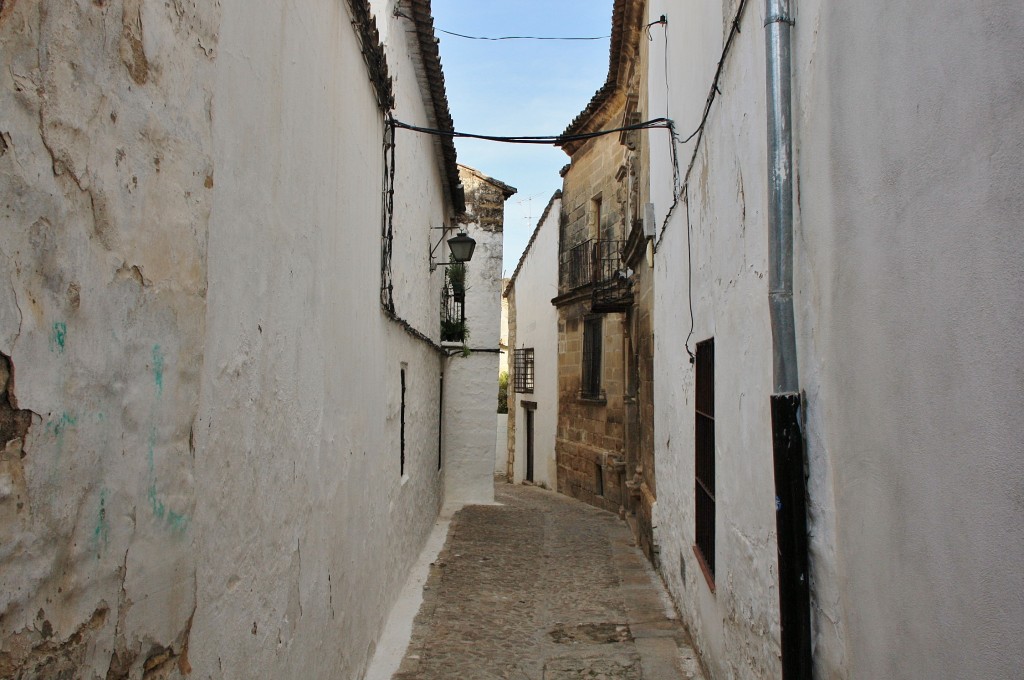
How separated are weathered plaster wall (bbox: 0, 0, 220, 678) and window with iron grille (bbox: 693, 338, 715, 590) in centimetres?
332

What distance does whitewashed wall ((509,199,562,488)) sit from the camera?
18.3m

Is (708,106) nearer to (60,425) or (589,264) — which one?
(60,425)

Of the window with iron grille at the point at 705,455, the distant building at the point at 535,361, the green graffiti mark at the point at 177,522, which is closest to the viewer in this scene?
the green graffiti mark at the point at 177,522

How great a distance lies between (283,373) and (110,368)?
144 cm

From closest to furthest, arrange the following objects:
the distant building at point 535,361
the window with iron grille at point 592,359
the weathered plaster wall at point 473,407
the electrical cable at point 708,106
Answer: the electrical cable at point 708,106, the weathered plaster wall at point 473,407, the window with iron grille at point 592,359, the distant building at point 535,361

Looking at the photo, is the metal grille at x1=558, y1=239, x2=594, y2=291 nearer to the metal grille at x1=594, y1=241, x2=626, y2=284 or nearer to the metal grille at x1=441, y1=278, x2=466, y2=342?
the metal grille at x1=594, y1=241, x2=626, y2=284

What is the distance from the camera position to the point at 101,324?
177 centimetres

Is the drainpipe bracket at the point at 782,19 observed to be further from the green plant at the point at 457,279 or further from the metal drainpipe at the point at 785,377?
the green plant at the point at 457,279

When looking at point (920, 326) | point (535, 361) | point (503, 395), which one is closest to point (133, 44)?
point (920, 326)

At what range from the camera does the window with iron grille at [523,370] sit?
67.2ft

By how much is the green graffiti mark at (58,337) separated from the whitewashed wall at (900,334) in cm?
182

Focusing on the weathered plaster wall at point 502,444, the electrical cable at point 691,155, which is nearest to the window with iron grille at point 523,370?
the weathered plaster wall at point 502,444

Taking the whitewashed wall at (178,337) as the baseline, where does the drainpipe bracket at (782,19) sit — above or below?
above

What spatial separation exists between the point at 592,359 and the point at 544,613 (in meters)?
9.44
